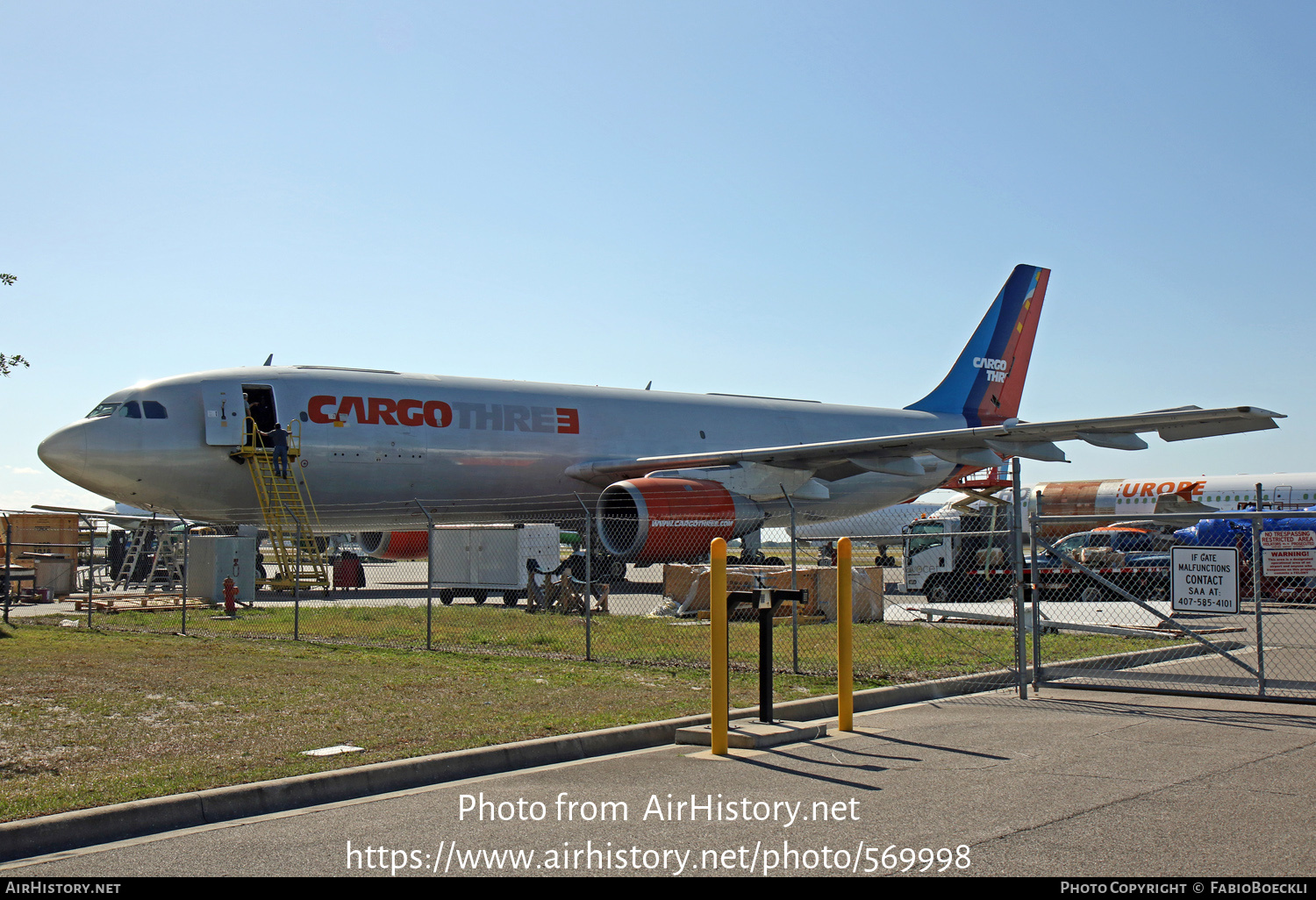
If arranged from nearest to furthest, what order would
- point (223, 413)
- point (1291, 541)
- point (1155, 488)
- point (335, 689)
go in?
1. point (335, 689)
2. point (1291, 541)
3. point (223, 413)
4. point (1155, 488)

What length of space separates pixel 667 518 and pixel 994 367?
15836 mm

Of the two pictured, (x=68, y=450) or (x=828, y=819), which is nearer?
(x=828, y=819)

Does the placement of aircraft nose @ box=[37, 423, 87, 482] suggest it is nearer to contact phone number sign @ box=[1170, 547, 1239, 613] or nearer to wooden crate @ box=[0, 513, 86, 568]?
wooden crate @ box=[0, 513, 86, 568]

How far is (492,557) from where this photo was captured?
64.6ft

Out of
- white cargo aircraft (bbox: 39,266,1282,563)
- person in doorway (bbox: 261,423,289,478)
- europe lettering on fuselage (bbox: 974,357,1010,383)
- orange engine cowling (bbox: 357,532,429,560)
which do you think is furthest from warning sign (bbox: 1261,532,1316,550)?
europe lettering on fuselage (bbox: 974,357,1010,383)

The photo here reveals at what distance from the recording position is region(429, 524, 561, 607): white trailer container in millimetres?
19250

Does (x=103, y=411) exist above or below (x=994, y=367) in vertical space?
below

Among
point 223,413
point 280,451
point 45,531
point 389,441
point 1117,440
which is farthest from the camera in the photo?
point 45,531

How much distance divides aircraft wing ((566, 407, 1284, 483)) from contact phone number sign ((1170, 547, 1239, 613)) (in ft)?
22.2

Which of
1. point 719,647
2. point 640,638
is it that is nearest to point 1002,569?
point 640,638

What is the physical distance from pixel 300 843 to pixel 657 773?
2.19 metres

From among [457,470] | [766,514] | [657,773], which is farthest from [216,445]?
[657,773]

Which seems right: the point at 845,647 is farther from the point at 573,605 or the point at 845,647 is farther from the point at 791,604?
the point at 573,605

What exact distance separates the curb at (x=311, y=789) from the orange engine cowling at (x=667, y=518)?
468 inches
